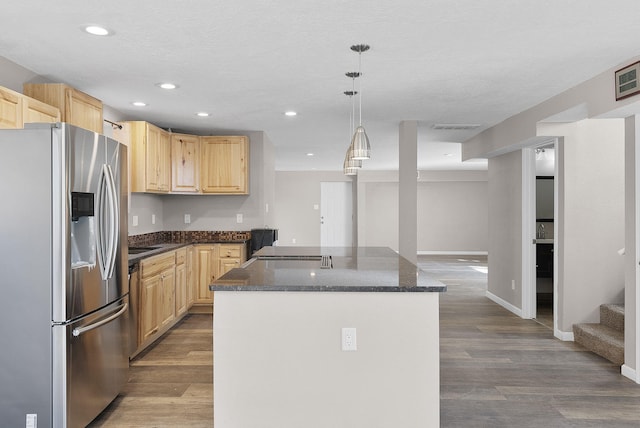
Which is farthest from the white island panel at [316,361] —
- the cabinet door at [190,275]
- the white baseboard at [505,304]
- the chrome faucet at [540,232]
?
the chrome faucet at [540,232]

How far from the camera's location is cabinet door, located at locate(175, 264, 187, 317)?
5.12 m

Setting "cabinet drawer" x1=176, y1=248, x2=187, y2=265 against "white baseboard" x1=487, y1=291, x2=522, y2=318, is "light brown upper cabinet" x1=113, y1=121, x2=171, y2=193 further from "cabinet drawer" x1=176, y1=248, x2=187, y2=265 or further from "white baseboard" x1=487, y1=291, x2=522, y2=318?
"white baseboard" x1=487, y1=291, x2=522, y2=318

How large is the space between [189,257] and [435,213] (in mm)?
8528

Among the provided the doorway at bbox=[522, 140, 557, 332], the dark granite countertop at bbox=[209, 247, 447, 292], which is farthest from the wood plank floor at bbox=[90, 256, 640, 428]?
the doorway at bbox=[522, 140, 557, 332]

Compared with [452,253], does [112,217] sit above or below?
above

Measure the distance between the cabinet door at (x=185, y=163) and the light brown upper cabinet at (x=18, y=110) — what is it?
2456 millimetres

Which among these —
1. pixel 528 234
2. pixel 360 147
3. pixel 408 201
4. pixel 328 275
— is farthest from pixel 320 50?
pixel 528 234

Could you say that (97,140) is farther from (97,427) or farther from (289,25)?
(97,427)

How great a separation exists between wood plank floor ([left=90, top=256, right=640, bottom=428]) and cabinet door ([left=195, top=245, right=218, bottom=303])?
0.49 metres

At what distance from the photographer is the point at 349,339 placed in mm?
2492

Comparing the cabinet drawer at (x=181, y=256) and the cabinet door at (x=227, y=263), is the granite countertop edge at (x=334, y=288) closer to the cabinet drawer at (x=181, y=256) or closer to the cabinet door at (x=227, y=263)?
the cabinet drawer at (x=181, y=256)

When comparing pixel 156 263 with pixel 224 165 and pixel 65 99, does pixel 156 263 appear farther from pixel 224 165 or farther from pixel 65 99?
pixel 224 165

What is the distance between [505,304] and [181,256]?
4.10 meters

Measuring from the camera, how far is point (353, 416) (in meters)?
2.49
